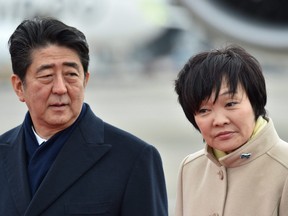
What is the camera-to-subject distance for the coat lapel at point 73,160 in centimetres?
219

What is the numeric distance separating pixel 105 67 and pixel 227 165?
3165cm

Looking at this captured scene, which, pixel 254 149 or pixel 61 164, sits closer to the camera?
pixel 254 149

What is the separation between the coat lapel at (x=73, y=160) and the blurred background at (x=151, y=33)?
0.52 metres

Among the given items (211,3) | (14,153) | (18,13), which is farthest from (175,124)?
(14,153)

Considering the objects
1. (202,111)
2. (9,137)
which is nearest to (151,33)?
(9,137)

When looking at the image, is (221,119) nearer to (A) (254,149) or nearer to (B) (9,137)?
(A) (254,149)

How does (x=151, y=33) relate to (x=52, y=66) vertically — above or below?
above

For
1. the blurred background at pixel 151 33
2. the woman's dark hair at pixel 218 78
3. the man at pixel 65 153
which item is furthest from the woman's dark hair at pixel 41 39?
the blurred background at pixel 151 33

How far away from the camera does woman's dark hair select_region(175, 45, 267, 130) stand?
1.99 meters

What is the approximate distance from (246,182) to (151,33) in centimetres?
1787

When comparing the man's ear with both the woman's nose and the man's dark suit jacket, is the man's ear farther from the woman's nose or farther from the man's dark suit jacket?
the woman's nose

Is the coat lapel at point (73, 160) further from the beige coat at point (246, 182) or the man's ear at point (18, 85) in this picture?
the beige coat at point (246, 182)

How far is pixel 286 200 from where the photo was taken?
73.4 inches

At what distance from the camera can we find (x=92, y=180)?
7.32 ft
